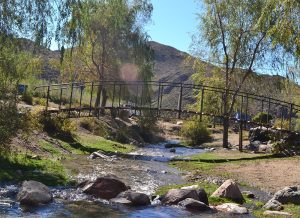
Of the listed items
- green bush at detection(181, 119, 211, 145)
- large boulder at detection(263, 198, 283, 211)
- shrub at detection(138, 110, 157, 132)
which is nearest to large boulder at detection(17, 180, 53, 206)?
large boulder at detection(263, 198, 283, 211)

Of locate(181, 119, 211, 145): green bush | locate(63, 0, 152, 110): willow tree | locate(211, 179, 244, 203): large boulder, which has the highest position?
locate(63, 0, 152, 110): willow tree

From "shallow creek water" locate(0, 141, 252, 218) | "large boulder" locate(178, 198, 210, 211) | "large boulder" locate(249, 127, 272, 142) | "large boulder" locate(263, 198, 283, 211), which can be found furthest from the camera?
"large boulder" locate(249, 127, 272, 142)

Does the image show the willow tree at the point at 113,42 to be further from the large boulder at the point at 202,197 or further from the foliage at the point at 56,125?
the large boulder at the point at 202,197

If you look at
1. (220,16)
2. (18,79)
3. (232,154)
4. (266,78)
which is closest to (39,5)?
(18,79)

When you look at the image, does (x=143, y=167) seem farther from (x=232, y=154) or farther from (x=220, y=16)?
(x=220, y=16)

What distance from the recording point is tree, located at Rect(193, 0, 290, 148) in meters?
37.7

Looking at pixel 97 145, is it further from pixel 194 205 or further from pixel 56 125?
pixel 194 205

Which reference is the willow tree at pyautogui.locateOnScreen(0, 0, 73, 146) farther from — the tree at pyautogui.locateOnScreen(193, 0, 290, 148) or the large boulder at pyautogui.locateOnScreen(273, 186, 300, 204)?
the tree at pyautogui.locateOnScreen(193, 0, 290, 148)

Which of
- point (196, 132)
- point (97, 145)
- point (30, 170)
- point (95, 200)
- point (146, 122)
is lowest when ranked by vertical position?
point (95, 200)

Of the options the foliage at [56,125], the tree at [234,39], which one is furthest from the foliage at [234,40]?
the foliage at [56,125]

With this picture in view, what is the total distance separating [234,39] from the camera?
38.7 m

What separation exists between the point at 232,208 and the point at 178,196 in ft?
6.16

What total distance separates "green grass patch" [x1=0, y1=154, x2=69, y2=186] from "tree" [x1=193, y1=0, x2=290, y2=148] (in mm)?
19763

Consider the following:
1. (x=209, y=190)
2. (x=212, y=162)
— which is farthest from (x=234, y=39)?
(x=209, y=190)
